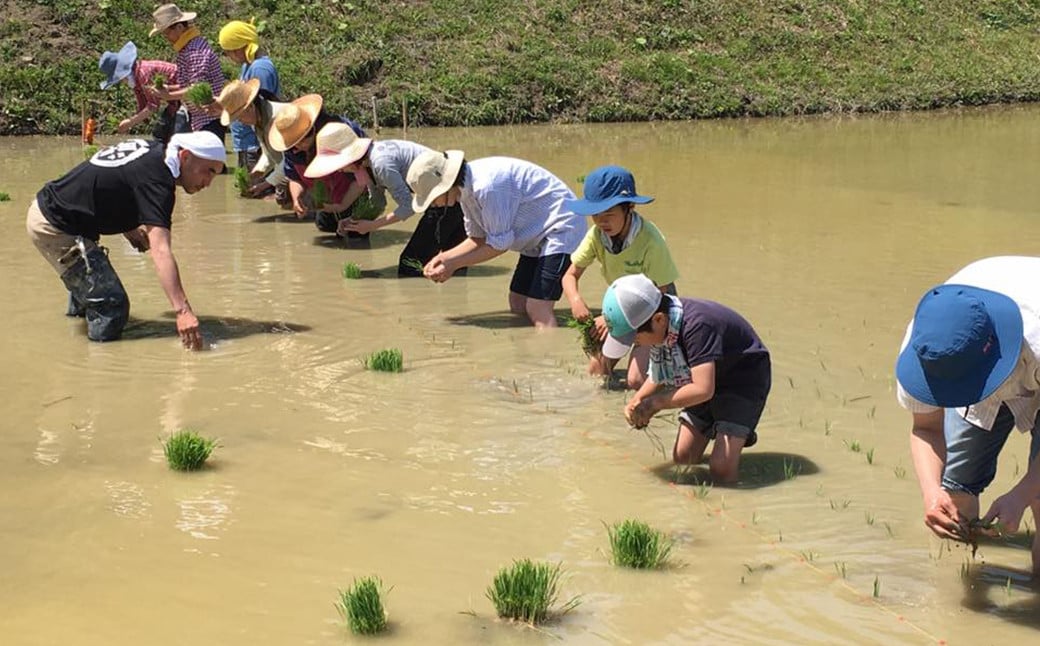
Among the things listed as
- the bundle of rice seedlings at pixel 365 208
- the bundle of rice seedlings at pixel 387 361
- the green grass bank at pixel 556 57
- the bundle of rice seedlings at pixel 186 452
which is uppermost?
the green grass bank at pixel 556 57

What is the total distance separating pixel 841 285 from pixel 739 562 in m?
5.86

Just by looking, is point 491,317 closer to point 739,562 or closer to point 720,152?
point 739,562

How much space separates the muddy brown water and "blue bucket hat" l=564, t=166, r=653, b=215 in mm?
1166

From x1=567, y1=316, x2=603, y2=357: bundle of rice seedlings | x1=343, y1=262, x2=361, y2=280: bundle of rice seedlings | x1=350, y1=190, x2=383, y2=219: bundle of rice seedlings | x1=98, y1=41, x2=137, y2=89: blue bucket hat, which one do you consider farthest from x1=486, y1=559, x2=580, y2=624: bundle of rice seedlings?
x1=98, y1=41, x2=137, y2=89: blue bucket hat

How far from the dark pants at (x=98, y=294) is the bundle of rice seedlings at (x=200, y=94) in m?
5.17

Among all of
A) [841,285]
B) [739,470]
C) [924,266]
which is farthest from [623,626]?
[924,266]

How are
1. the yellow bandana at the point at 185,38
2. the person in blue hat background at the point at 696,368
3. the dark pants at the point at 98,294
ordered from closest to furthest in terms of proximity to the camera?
the person in blue hat background at the point at 696,368, the dark pants at the point at 98,294, the yellow bandana at the point at 185,38

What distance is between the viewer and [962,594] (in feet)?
16.3

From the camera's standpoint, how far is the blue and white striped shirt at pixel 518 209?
911 cm

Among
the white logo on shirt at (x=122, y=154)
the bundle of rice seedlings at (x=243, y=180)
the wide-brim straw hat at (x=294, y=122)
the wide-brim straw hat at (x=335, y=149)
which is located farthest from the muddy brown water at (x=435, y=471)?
the bundle of rice seedlings at (x=243, y=180)

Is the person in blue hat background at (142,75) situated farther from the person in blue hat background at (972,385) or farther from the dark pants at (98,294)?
the person in blue hat background at (972,385)

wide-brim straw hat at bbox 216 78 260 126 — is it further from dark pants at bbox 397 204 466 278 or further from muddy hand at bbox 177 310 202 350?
muddy hand at bbox 177 310 202 350

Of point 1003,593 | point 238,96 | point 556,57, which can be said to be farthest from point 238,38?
point 556,57

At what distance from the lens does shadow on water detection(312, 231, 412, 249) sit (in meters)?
12.4
